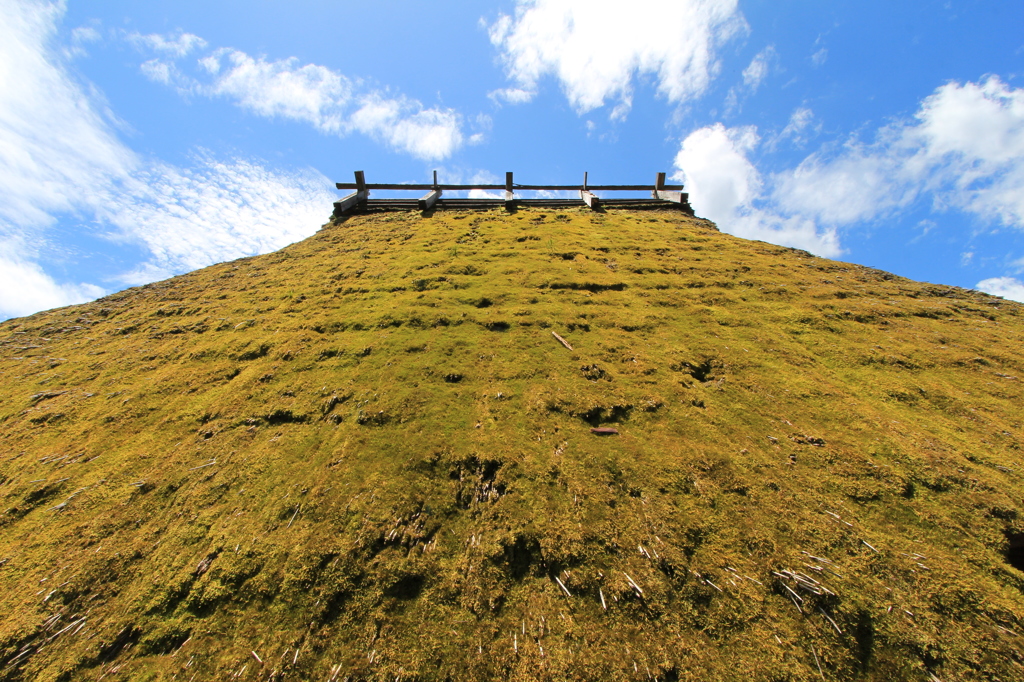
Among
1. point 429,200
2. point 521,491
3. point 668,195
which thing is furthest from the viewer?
point 668,195

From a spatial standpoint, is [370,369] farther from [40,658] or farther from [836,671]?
[836,671]

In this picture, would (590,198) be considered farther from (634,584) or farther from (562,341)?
(634,584)

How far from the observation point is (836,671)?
293 centimetres

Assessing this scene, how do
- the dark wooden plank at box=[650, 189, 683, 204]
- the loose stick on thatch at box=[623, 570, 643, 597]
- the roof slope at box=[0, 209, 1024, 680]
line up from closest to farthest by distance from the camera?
the roof slope at box=[0, 209, 1024, 680] < the loose stick on thatch at box=[623, 570, 643, 597] < the dark wooden plank at box=[650, 189, 683, 204]

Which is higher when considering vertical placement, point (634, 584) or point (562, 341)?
point (562, 341)

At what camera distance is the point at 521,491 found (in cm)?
429

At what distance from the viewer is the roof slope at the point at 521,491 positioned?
3.18 metres

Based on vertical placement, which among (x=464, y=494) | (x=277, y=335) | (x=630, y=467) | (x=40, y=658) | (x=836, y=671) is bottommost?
(x=40, y=658)

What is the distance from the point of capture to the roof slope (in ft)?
10.4

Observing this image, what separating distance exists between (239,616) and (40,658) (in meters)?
1.65

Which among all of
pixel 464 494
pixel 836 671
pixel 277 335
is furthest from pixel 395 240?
pixel 836 671

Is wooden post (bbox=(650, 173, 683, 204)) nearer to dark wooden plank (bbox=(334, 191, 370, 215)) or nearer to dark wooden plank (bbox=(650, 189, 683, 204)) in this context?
dark wooden plank (bbox=(650, 189, 683, 204))

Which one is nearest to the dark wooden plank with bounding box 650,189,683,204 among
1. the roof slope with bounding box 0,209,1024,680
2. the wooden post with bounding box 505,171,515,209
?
the wooden post with bounding box 505,171,515,209

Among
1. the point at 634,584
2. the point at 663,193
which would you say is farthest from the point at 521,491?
the point at 663,193
